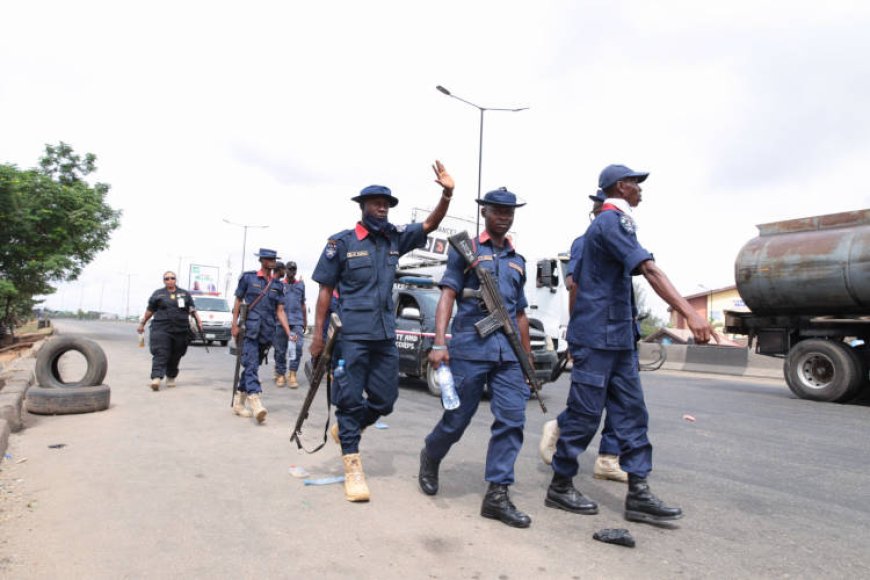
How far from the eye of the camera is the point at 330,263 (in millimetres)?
4168

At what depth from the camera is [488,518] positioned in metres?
3.56

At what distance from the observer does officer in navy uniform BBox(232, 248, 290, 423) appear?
6889 millimetres

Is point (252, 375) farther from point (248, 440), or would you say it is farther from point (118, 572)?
point (118, 572)

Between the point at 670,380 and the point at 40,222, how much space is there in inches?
1027

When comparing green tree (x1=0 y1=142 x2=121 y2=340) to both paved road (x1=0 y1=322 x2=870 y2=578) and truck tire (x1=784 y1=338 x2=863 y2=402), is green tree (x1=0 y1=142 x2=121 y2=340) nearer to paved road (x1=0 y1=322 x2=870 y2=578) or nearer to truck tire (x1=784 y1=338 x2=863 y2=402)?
paved road (x1=0 y1=322 x2=870 y2=578)

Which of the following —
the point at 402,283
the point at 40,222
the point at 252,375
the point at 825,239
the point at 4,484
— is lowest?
the point at 4,484

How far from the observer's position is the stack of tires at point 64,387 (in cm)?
666

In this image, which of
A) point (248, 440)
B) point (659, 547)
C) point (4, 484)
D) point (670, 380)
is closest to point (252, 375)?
point (248, 440)

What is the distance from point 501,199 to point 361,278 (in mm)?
1055

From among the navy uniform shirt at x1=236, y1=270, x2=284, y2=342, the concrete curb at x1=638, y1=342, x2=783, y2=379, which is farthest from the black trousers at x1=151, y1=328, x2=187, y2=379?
the concrete curb at x1=638, y1=342, x2=783, y2=379

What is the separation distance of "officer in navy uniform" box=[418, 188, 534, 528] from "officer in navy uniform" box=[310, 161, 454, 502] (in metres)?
0.41

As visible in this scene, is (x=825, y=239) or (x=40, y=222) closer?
(x=825, y=239)

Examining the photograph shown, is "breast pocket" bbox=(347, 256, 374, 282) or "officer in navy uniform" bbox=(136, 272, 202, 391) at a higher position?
"breast pocket" bbox=(347, 256, 374, 282)

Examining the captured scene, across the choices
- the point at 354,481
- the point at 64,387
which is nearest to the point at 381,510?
the point at 354,481
